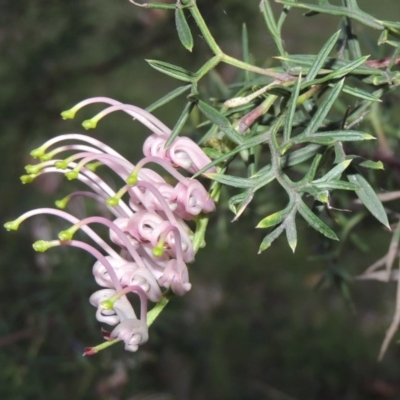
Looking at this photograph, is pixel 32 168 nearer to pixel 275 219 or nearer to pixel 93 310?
pixel 275 219

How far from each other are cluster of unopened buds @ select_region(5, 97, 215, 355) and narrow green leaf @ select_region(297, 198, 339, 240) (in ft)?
0.20

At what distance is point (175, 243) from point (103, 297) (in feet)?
0.19

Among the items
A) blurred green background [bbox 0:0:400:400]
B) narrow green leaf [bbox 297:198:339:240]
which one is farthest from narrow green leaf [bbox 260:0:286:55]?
blurred green background [bbox 0:0:400:400]

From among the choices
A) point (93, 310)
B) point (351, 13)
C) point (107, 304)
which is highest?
point (351, 13)

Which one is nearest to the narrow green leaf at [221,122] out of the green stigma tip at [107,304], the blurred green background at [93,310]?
the green stigma tip at [107,304]

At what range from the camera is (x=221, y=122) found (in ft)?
1.42

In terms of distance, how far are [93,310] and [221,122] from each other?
1.81 ft

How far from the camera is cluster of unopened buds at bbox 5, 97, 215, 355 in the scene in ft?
1.36

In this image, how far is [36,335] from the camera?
1.01 m

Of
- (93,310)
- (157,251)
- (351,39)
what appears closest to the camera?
(157,251)

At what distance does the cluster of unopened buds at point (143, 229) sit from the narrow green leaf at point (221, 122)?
0.02 meters

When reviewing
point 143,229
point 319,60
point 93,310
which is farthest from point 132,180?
point 93,310

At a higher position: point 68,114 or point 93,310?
point 68,114

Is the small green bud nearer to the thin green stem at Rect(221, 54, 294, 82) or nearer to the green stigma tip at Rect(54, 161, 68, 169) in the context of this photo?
the green stigma tip at Rect(54, 161, 68, 169)
